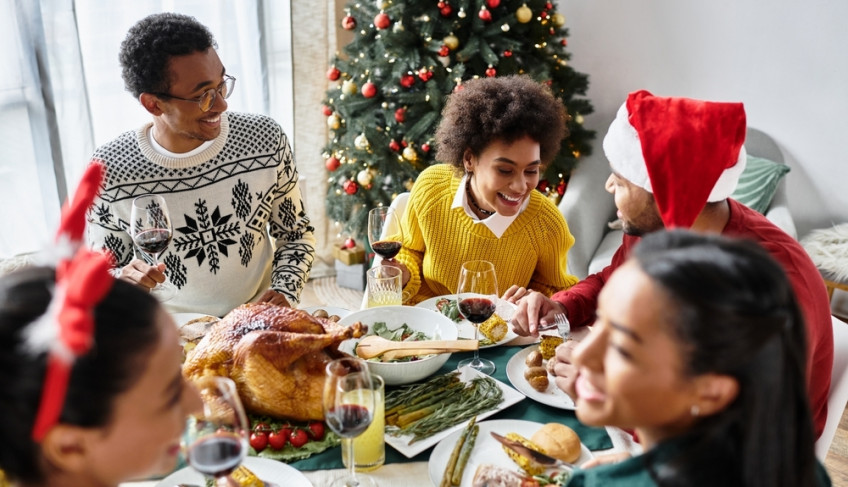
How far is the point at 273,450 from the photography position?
1285mm

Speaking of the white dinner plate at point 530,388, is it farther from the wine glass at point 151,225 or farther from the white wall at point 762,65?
the white wall at point 762,65

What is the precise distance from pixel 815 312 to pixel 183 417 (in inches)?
49.6

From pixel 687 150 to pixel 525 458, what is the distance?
78 centimetres

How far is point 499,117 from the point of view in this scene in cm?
216

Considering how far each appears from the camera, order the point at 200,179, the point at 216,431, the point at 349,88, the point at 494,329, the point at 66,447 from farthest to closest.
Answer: the point at 349,88 < the point at 200,179 < the point at 494,329 < the point at 216,431 < the point at 66,447

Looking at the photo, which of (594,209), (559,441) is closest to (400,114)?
(594,209)

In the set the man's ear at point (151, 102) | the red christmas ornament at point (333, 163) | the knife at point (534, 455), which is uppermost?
the man's ear at point (151, 102)

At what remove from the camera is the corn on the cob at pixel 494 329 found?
65.4 inches

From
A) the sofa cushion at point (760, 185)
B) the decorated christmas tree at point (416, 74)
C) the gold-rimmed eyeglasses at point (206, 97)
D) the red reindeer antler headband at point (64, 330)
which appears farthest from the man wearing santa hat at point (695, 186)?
the sofa cushion at point (760, 185)

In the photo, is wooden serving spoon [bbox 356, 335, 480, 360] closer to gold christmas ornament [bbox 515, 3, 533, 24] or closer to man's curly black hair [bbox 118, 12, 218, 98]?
man's curly black hair [bbox 118, 12, 218, 98]

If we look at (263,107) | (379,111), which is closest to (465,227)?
(379,111)

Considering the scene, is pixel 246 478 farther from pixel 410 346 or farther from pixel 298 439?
pixel 410 346

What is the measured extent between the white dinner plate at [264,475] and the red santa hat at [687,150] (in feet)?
3.21

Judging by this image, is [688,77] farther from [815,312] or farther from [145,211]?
[145,211]
